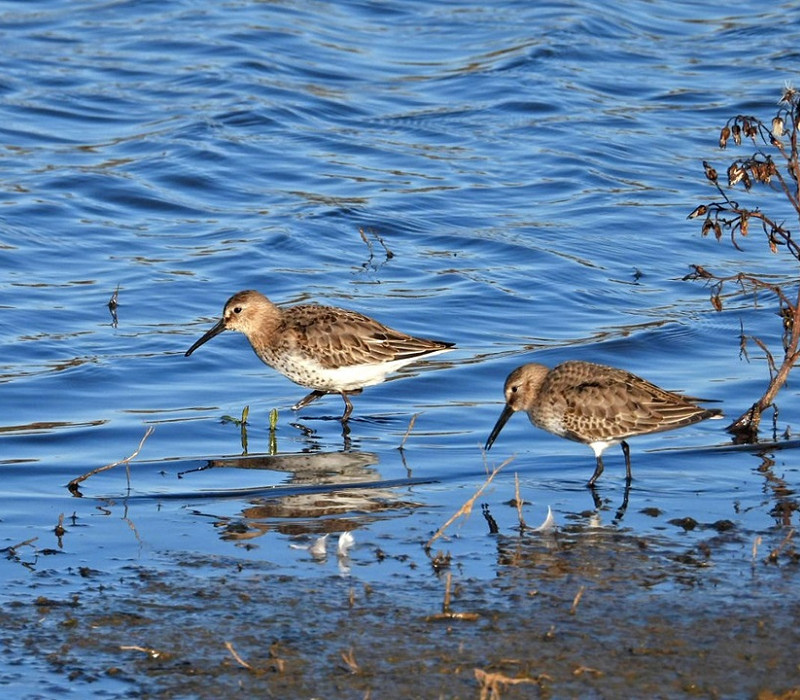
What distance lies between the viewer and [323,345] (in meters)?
12.1

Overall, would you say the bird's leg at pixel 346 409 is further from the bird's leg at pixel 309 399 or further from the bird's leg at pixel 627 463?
the bird's leg at pixel 627 463

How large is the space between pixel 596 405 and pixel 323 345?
314 centimetres

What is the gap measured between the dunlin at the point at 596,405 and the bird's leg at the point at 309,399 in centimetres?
245

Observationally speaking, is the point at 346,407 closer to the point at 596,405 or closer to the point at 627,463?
the point at 596,405

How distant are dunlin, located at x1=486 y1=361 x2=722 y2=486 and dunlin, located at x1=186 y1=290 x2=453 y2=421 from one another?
2.21 metres

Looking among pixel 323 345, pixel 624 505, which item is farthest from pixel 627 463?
pixel 323 345

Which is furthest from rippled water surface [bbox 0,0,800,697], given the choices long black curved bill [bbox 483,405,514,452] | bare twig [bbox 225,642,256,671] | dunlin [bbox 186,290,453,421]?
dunlin [bbox 186,290,453,421]

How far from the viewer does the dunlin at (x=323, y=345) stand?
12.1 metres

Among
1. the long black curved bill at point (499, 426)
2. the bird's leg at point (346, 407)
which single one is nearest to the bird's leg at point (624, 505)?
the long black curved bill at point (499, 426)

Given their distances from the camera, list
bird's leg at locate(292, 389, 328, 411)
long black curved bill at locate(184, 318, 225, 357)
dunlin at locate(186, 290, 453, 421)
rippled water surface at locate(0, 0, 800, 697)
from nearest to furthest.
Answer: rippled water surface at locate(0, 0, 800, 697) → dunlin at locate(186, 290, 453, 421) → bird's leg at locate(292, 389, 328, 411) → long black curved bill at locate(184, 318, 225, 357)

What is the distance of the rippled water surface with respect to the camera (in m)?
6.76

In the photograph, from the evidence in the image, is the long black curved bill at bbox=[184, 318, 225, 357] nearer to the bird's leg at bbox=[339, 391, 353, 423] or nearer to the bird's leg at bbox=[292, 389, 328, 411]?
the bird's leg at bbox=[292, 389, 328, 411]

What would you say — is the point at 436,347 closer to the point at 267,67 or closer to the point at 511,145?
the point at 511,145

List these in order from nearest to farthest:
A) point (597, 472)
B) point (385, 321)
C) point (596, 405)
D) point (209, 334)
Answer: point (597, 472), point (596, 405), point (209, 334), point (385, 321)
